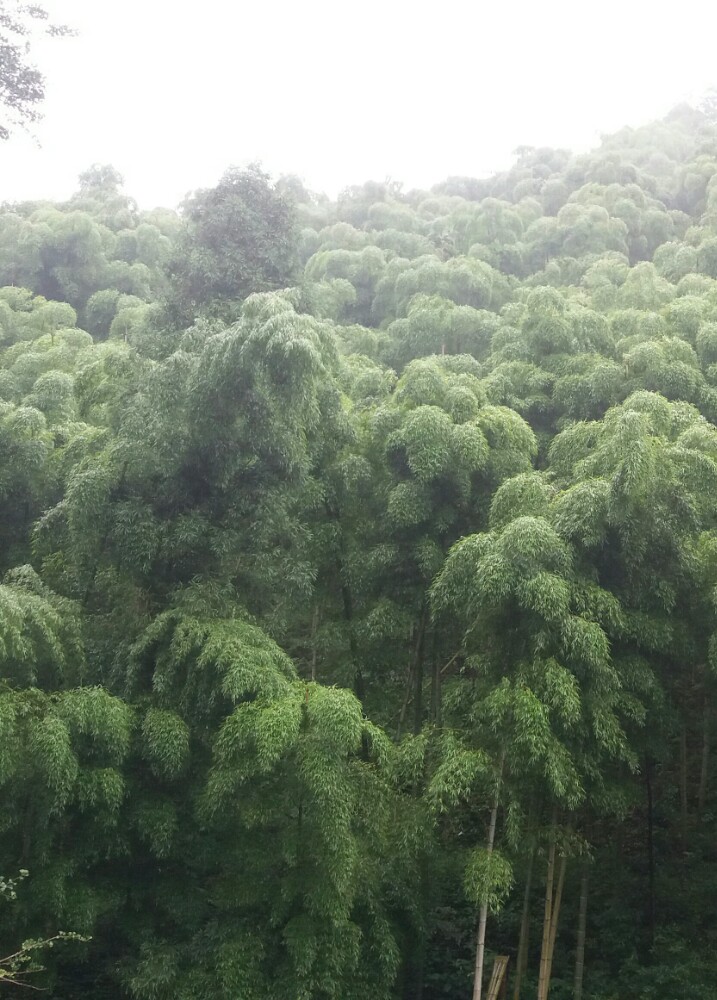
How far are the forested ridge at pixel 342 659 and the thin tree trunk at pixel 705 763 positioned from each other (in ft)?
0.61

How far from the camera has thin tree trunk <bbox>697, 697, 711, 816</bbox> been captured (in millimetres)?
7496

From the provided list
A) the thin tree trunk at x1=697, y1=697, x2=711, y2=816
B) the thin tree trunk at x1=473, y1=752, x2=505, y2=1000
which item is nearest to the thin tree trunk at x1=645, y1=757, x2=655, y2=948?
the thin tree trunk at x1=697, y1=697, x2=711, y2=816

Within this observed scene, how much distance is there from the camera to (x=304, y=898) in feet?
17.4

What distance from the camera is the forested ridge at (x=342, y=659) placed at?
17.5 ft

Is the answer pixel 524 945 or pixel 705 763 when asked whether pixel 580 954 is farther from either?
pixel 705 763

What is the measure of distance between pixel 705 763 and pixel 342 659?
347 centimetres

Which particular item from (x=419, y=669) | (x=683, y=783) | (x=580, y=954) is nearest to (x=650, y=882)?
(x=580, y=954)

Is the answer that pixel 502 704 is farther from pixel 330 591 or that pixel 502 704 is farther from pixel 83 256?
pixel 83 256

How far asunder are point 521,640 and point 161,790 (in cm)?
281

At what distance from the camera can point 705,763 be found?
304 inches

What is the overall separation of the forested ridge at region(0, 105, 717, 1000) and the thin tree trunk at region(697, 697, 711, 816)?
0.61 feet

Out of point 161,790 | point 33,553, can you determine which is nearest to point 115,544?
point 33,553

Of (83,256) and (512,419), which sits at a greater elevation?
(83,256)

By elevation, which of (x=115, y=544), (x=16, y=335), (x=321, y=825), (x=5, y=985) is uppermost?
(x=16, y=335)
